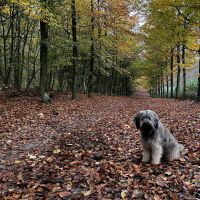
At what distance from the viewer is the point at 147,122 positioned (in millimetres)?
6410

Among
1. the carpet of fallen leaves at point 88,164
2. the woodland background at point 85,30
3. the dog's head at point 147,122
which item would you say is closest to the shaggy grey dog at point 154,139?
the dog's head at point 147,122

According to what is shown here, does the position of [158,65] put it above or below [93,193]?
above

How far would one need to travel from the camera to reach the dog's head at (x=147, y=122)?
6.45 metres

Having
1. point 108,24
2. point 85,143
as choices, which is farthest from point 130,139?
point 108,24

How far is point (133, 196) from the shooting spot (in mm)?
5418

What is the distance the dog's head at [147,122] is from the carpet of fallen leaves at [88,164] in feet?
2.83

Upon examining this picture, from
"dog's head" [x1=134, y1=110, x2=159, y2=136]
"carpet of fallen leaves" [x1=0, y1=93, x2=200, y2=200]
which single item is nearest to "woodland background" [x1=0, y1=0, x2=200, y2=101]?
"carpet of fallen leaves" [x1=0, y1=93, x2=200, y2=200]

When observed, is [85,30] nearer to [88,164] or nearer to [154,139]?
[88,164]

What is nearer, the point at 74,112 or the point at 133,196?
the point at 133,196

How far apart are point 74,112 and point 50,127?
443 cm

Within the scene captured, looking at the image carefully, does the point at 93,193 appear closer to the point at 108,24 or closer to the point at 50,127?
the point at 50,127

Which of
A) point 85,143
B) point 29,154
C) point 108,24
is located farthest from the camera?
point 108,24

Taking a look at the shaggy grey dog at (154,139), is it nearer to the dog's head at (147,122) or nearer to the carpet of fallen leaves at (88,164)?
the dog's head at (147,122)

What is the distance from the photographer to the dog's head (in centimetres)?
645
